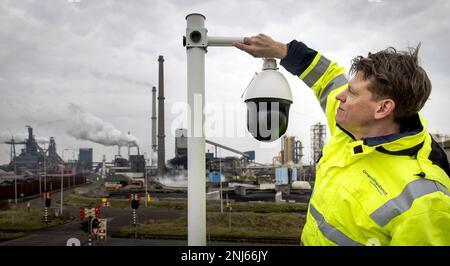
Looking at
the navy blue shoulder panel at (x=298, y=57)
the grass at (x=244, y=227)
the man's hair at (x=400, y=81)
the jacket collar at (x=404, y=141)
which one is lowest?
the grass at (x=244, y=227)

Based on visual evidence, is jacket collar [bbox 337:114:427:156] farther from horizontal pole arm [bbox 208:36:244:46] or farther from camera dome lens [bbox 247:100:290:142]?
horizontal pole arm [bbox 208:36:244:46]

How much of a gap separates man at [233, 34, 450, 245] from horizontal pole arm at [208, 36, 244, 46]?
2.46 feet

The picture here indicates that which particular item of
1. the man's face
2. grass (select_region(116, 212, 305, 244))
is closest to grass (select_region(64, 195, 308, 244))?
grass (select_region(116, 212, 305, 244))

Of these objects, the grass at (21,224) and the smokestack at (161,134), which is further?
the smokestack at (161,134)

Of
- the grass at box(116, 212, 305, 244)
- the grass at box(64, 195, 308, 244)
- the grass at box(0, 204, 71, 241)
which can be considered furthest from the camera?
the grass at box(0, 204, 71, 241)

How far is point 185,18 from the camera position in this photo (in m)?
1.92

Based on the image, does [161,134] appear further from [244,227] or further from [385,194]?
[385,194]

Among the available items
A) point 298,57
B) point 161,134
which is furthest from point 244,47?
point 161,134

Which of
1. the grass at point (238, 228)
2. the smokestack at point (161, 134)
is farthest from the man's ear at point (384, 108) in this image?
the smokestack at point (161, 134)

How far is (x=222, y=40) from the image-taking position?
1.88 meters

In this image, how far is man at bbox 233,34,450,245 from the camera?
1.12 m

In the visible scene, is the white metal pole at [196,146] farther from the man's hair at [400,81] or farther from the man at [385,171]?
the man's hair at [400,81]

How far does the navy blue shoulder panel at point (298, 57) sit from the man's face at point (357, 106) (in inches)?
20.7

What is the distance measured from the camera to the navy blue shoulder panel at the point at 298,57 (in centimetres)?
190
